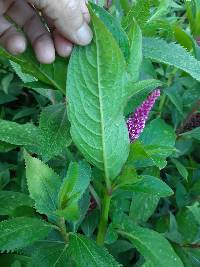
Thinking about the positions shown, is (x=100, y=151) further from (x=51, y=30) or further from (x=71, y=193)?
(x=51, y=30)

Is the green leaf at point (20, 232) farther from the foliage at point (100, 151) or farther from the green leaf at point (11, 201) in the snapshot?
the green leaf at point (11, 201)

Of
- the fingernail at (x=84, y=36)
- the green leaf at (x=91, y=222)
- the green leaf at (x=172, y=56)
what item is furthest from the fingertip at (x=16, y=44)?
the green leaf at (x=91, y=222)

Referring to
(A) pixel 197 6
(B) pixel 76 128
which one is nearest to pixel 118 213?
(B) pixel 76 128

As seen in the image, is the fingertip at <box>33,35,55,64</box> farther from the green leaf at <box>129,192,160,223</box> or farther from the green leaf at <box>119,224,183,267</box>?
the green leaf at <box>129,192,160,223</box>

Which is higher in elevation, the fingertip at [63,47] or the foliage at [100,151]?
the fingertip at [63,47]

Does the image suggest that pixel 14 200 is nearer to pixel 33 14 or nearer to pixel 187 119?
pixel 33 14
